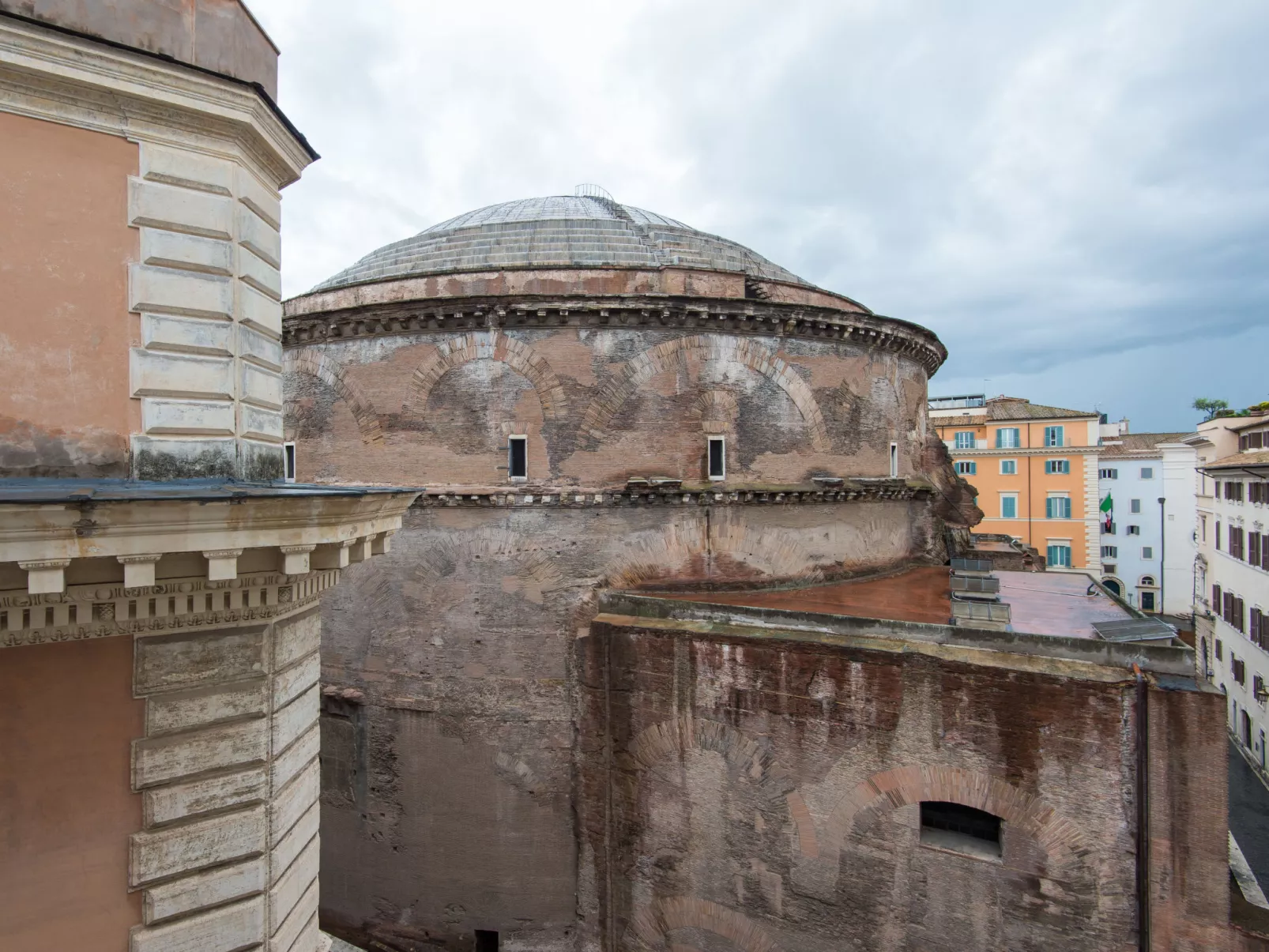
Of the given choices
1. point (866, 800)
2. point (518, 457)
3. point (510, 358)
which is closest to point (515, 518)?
point (518, 457)

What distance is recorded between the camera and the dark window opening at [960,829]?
8680mm

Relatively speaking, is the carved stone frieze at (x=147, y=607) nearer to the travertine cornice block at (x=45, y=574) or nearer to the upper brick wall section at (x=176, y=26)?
the travertine cornice block at (x=45, y=574)

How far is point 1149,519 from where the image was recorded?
39.6m

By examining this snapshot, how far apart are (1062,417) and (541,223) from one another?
3093cm

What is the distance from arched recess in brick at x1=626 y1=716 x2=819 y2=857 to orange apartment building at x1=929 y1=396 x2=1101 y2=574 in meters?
30.8

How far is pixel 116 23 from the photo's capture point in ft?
13.0

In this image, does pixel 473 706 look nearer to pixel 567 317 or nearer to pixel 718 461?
pixel 718 461

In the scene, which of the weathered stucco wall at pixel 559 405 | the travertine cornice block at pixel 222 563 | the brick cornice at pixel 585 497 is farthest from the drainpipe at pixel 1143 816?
the travertine cornice block at pixel 222 563

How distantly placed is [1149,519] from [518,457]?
40905mm

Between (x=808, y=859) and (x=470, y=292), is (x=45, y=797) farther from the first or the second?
(x=470, y=292)

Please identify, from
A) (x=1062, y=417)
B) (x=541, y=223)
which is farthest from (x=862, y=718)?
(x=1062, y=417)

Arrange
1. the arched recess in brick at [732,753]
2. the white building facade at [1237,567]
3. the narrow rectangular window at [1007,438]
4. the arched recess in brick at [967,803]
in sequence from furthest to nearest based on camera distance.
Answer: the narrow rectangular window at [1007,438] → the white building facade at [1237,567] → the arched recess in brick at [732,753] → the arched recess in brick at [967,803]

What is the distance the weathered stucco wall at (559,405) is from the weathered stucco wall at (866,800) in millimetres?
3129

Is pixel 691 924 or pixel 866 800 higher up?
pixel 866 800
